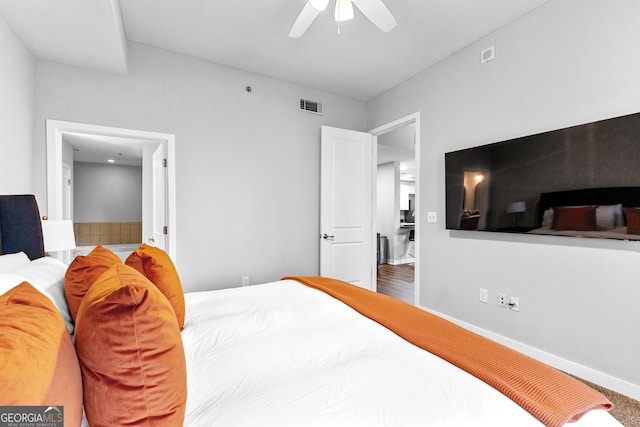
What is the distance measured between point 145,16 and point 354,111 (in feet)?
8.42

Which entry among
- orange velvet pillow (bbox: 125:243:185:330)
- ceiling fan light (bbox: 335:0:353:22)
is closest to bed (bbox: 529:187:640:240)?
ceiling fan light (bbox: 335:0:353:22)

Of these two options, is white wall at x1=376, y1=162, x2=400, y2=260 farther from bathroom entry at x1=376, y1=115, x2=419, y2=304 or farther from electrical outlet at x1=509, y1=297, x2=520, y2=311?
electrical outlet at x1=509, y1=297, x2=520, y2=311

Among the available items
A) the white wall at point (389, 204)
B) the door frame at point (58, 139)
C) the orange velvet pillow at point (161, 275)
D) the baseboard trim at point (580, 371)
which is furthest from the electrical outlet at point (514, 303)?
the white wall at point (389, 204)

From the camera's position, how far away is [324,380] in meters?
1.02

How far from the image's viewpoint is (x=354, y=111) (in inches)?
163

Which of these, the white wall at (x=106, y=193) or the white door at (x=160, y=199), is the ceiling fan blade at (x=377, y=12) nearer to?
the white door at (x=160, y=199)

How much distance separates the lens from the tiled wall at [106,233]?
7.22 m

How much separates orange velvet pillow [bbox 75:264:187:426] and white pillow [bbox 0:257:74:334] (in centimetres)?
38

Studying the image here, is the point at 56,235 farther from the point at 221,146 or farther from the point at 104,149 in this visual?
the point at 104,149

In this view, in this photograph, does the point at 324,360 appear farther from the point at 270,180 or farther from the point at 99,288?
the point at 270,180

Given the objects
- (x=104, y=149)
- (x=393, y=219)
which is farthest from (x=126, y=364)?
(x=393, y=219)

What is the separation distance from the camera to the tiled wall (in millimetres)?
7223

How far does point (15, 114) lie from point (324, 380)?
2699 mm

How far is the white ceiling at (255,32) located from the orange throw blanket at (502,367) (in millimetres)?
2297
